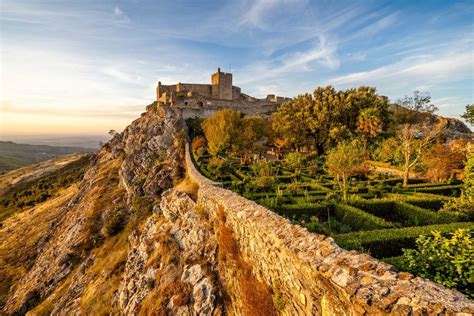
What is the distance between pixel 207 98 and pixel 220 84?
11.1m

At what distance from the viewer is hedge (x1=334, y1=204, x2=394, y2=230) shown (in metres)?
11.3

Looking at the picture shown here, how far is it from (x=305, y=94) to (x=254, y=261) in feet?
120

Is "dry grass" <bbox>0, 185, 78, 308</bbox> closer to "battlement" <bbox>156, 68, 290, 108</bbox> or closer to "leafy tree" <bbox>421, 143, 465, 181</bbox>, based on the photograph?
"battlement" <bbox>156, 68, 290, 108</bbox>

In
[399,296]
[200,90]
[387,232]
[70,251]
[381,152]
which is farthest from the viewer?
[200,90]

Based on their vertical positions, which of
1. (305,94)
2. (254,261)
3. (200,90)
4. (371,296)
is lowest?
(254,261)

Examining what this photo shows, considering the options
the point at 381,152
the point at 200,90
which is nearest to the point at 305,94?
the point at 381,152

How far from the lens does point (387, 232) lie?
9578 millimetres

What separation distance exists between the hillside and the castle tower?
23.9 m

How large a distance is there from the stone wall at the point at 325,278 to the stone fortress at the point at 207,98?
1746 inches

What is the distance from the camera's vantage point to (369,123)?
3378 centimetres

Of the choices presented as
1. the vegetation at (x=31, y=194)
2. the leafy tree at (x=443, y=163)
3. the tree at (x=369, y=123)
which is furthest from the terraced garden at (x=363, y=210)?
the vegetation at (x=31, y=194)

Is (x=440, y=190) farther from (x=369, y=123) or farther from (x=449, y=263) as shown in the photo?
(x=449, y=263)

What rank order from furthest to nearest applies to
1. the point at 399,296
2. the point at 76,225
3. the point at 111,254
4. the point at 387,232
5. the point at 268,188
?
the point at 76,225, the point at 111,254, the point at 268,188, the point at 387,232, the point at 399,296

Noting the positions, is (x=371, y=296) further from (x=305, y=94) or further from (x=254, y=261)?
(x=305, y=94)
